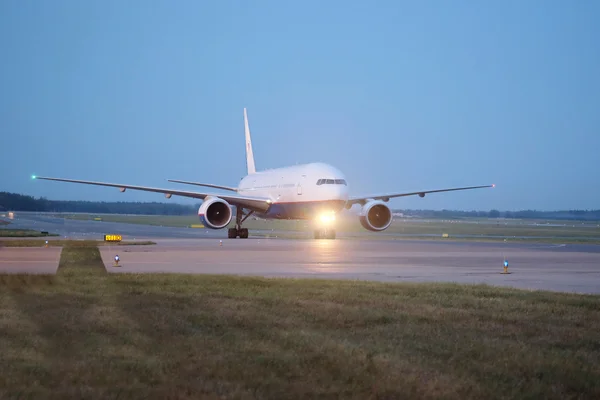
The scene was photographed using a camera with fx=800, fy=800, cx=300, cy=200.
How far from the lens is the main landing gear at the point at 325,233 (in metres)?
42.5

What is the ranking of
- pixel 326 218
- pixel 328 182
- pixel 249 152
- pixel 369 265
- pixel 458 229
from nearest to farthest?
pixel 369 265 → pixel 328 182 → pixel 326 218 → pixel 249 152 → pixel 458 229

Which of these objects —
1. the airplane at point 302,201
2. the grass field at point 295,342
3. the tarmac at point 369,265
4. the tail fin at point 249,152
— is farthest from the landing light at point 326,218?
the grass field at point 295,342

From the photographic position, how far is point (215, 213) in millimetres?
39875

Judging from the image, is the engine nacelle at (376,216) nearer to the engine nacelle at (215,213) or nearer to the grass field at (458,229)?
the grass field at (458,229)

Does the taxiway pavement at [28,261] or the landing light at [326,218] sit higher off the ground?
the landing light at [326,218]

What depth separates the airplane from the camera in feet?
131

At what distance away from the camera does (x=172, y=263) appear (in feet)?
73.0

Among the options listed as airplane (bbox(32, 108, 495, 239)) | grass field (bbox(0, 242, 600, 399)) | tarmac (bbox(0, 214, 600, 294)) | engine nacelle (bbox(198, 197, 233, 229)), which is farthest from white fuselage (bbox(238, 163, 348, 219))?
grass field (bbox(0, 242, 600, 399))

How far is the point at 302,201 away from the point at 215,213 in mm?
4555

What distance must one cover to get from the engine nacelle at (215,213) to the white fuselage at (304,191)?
149 inches

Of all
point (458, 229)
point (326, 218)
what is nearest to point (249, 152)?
point (326, 218)

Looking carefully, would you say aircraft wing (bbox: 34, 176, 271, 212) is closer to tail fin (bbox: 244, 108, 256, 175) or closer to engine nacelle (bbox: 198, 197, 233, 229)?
engine nacelle (bbox: 198, 197, 233, 229)

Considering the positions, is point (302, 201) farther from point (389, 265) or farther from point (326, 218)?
point (389, 265)

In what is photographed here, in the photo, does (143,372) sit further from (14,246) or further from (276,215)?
(276,215)
